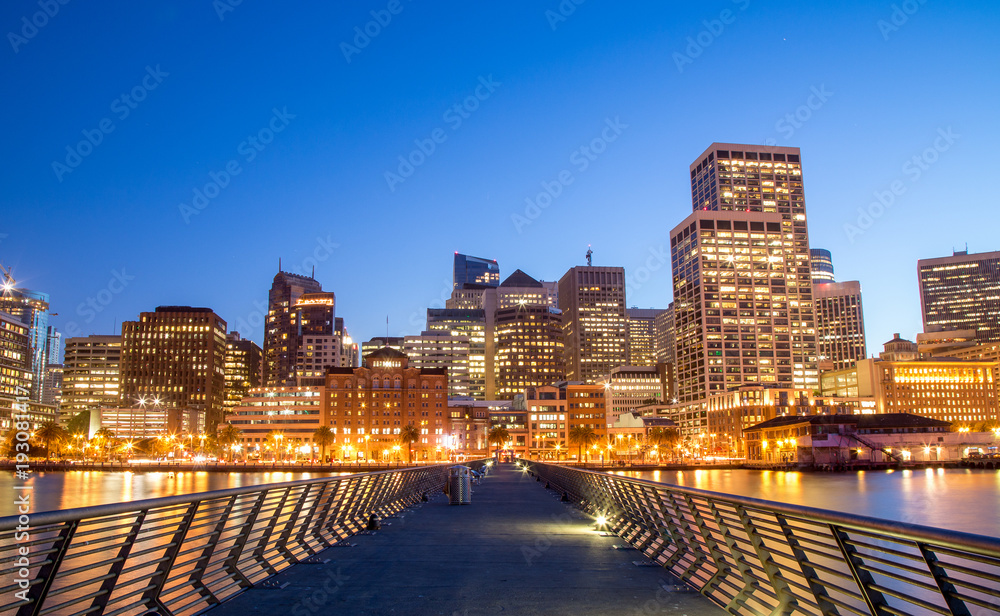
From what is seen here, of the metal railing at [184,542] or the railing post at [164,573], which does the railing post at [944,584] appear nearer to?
the metal railing at [184,542]

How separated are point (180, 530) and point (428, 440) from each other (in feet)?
604

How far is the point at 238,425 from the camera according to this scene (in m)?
192

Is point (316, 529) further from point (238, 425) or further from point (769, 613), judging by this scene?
point (238, 425)

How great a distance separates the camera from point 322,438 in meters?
170

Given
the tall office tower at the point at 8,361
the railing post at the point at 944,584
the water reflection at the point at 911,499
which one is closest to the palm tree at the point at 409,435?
the water reflection at the point at 911,499

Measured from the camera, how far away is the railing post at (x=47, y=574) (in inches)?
228

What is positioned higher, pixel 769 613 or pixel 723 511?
pixel 723 511

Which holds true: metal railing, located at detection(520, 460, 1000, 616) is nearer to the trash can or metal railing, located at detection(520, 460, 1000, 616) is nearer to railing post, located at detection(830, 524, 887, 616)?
railing post, located at detection(830, 524, 887, 616)

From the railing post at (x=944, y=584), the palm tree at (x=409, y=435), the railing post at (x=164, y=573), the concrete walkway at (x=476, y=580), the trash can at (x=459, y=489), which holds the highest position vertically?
the railing post at (x=944, y=584)

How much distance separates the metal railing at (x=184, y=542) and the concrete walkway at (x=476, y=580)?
0.50 m

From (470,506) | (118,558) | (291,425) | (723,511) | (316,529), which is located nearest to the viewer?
(118,558)

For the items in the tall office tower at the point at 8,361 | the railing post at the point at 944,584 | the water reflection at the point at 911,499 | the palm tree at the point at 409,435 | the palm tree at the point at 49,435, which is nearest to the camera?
the railing post at the point at 944,584

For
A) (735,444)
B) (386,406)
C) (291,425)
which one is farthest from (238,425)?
(735,444)

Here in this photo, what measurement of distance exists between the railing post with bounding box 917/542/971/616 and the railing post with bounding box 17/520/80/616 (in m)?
6.63
